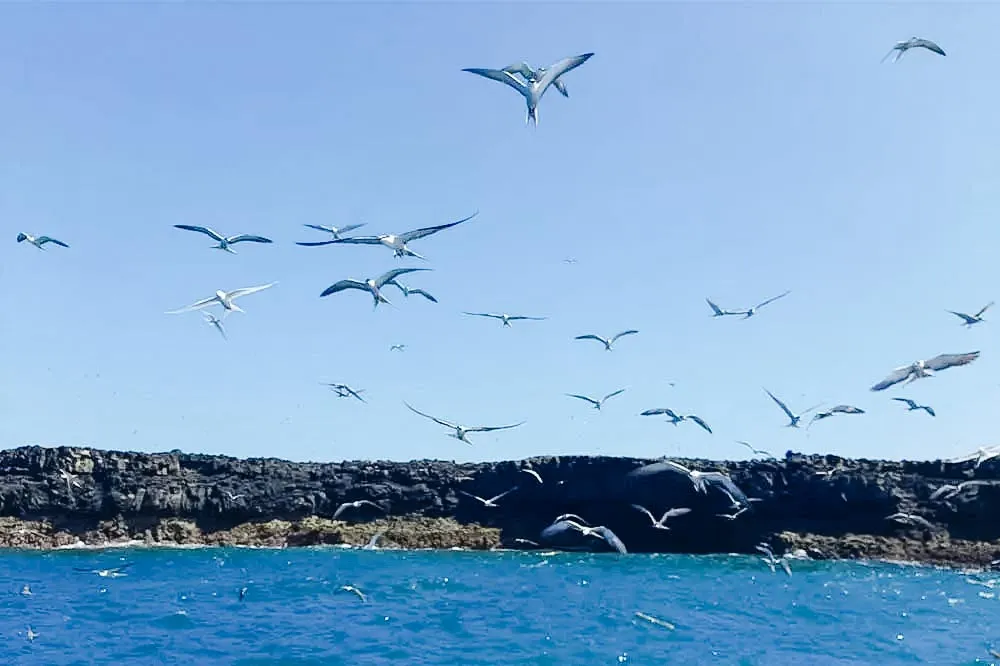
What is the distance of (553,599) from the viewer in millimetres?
25703

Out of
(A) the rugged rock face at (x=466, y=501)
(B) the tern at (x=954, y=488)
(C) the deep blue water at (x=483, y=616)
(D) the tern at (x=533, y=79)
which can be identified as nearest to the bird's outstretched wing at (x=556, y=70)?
(D) the tern at (x=533, y=79)

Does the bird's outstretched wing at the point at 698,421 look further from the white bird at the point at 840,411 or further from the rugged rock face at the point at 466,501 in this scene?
the rugged rock face at the point at 466,501

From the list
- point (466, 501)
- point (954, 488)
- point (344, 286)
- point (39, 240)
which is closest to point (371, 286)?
point (344, 286)

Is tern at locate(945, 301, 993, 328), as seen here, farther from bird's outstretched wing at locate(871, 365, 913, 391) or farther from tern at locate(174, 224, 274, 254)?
tern at locate(174, 224, 274, 254)

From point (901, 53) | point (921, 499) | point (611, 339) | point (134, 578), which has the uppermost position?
point (901, 53)

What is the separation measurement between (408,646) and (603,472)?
147 feet

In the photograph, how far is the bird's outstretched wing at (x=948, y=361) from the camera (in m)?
14.9

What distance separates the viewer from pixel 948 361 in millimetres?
15039

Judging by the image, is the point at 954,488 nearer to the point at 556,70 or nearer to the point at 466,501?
the point at 466,501

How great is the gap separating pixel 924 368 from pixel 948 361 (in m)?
0.49

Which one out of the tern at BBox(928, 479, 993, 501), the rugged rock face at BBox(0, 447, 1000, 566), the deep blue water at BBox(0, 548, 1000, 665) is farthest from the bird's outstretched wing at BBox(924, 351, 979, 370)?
the rugged rock face at BBox(0, 447, 1000, 566)

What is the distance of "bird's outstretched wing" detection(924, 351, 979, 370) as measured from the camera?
14891mm

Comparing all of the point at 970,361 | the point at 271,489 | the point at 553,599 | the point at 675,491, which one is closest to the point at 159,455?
the point at 271,489

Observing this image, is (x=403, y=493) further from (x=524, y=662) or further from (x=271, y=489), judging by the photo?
(x=524, y=662)
